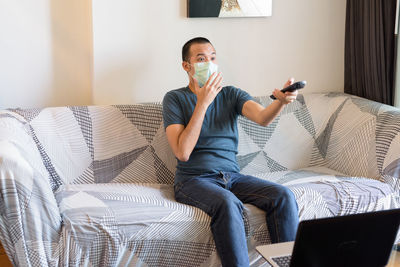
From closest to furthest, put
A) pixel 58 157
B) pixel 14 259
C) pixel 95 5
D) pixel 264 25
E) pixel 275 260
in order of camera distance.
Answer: pixel 275 260 → pixel 14 259 → pixel 58 157 → pixel 95 5 → pixel 264 25

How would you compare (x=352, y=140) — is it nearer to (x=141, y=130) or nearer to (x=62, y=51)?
(x=141, y=130)

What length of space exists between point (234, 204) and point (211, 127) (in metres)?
0.45

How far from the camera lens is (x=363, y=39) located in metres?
3.25

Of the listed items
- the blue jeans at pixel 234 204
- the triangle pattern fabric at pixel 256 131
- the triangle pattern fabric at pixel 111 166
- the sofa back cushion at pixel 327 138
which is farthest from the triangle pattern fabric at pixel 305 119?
the triangle pattern fabric at pixel 111 166

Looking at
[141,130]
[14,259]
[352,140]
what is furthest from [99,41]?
[352,140]

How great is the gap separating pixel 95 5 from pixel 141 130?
65 centimetres

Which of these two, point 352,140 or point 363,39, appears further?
point 363,39

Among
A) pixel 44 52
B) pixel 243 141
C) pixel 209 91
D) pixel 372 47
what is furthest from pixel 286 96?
pixel 44 52

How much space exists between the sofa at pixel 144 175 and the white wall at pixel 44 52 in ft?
0.89

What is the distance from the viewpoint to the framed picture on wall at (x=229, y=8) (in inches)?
118

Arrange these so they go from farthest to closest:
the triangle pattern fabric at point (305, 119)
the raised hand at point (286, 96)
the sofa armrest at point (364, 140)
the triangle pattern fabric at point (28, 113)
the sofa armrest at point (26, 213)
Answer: the triangle pattern fabric at point (305, 119), the sofa armrest at point (364, 140), the triangle pattern fabric at point (28, 113), the raised hand at point (286, 96), the sofa armrest at point (26, 213)

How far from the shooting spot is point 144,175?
2.76m

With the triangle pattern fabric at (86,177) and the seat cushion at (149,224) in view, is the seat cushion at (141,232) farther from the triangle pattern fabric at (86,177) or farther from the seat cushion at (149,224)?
the triangle pattern fabric at (86,177)

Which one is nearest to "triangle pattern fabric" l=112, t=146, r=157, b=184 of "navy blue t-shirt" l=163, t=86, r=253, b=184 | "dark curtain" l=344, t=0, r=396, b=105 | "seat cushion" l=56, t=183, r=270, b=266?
"navy blue t-shirt" l=163, t=86, r=253, b=184
